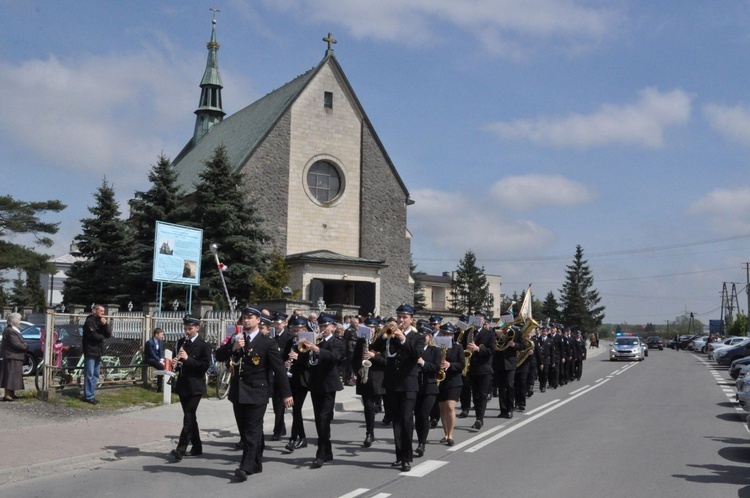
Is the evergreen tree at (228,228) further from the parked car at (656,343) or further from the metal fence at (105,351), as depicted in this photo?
the parked car at (656,343)

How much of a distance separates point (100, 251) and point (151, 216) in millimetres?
7209

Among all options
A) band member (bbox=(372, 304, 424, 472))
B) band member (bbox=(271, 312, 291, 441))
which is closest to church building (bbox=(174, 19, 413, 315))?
band member (bbox=(271, 312, 291, 441))

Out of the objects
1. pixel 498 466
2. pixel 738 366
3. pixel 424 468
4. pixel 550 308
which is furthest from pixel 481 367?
pixel 550 308

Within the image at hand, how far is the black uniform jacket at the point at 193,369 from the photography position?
9.75m

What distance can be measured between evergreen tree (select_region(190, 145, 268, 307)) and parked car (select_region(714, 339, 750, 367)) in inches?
821

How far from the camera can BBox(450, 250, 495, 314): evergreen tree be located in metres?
80.4

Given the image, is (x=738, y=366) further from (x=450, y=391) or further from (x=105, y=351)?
(x=105, y=351)

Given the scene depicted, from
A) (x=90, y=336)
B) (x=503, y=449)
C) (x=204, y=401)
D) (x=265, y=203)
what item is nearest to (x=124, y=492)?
(x=503, y=449)

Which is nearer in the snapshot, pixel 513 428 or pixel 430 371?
pixel 430 371

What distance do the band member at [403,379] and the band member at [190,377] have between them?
93.0 inches

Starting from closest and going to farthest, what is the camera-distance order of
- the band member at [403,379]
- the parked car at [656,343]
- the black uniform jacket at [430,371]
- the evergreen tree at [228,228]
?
the band member at [403,379] < the black uniform jacket at [430,371] < the evergreen tree at [228,228] < the parked car at [656,343]

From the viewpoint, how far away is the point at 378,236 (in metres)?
43.0

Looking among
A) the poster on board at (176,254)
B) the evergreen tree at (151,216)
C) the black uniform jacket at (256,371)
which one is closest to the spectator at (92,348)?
the black uniform jacket at (256,371)

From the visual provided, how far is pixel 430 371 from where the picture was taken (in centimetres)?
1006
